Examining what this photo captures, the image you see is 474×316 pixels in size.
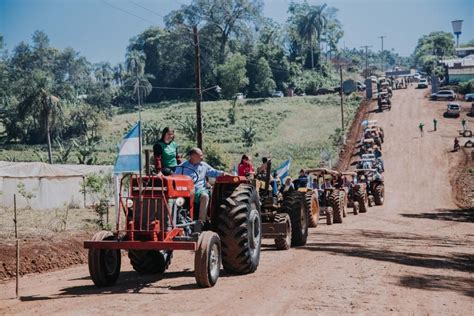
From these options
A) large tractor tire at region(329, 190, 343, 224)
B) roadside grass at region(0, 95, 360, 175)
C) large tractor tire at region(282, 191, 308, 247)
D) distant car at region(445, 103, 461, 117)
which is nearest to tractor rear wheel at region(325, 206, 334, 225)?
large tractor tire at region(329, 190, 343, 224)

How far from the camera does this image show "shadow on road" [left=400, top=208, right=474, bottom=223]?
27558 millimetres

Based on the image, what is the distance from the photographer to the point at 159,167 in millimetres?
10891

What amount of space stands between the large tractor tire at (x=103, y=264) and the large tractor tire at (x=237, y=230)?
1740mm

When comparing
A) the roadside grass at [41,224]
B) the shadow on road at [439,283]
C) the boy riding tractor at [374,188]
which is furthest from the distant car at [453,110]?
the shadow on road at [439,283]

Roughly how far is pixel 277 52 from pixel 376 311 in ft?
342

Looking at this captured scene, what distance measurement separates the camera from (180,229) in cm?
1030

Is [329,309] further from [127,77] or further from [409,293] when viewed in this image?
[127,77]

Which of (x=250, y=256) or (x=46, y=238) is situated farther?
(x=46, y=238)

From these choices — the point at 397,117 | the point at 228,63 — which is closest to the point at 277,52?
the point at 228,63

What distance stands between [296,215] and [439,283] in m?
5.22

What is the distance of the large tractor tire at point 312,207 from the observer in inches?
832

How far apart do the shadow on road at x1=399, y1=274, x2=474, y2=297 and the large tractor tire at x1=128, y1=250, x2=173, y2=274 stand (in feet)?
13.8

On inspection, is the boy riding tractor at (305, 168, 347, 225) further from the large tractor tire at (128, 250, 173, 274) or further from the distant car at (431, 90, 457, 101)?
the distant car at (431, 90, 457, 101)

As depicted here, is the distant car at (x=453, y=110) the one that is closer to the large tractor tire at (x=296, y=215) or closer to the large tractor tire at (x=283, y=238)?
the large tractor tire at (x=296, y=215)
